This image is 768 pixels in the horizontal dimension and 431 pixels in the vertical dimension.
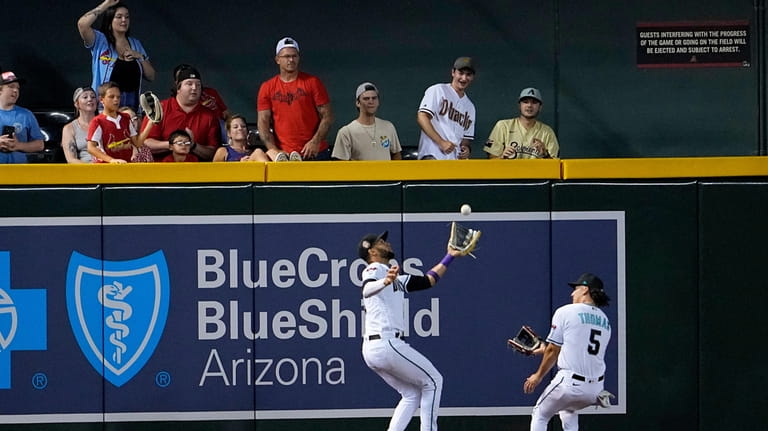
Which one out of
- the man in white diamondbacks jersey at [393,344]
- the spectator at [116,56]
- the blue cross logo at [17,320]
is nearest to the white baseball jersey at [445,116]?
the man in white diamondbacks jersey at [393,344]

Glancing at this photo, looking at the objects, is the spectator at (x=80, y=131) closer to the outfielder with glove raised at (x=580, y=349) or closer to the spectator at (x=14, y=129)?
the spectator at (x=14, y=129)

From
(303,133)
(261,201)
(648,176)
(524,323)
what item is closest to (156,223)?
(261,201)

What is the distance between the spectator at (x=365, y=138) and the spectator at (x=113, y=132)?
1.83 m

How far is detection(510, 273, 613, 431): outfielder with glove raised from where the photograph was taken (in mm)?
11047

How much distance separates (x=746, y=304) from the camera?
39.9 ft

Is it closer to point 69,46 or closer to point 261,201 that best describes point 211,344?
point 261,201

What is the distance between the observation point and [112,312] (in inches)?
482

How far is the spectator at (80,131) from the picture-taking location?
1284 centimetres

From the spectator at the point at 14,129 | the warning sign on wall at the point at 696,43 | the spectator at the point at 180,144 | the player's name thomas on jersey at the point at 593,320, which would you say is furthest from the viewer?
the warning sign on wall at the point at 696,43

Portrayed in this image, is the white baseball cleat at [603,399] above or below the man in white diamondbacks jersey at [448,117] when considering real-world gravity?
below

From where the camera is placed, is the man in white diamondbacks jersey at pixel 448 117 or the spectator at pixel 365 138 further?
the man in white diamondbacks jersey at pixel 448 117

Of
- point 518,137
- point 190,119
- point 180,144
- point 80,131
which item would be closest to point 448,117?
point 518,137

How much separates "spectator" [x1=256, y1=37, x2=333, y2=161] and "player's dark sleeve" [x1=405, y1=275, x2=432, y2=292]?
8.42 ft

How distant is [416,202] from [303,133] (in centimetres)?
165
